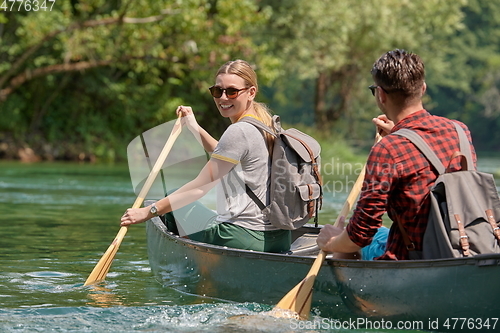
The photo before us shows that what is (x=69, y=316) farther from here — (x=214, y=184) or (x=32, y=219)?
(x=32, y=219)

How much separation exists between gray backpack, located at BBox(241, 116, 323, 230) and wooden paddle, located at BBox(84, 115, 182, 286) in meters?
1.24

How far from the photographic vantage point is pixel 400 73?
3.36m

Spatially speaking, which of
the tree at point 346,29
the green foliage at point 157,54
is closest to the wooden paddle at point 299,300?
the green foliage at point 157,54

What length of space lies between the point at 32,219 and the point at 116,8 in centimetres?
1253

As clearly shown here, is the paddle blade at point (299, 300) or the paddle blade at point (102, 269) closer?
the paddle blade at point (299, 300)

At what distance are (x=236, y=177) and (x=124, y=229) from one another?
1.34m

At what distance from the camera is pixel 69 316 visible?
4.17 metres

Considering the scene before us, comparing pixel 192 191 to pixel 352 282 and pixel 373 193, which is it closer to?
pixel 352 282

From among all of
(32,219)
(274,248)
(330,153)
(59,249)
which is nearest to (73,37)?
(330,153)

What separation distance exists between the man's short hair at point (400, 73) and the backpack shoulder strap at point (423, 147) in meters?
0.17

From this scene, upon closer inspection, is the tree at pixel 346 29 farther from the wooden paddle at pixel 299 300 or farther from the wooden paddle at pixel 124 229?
the wooden paddle at pixel 299 300

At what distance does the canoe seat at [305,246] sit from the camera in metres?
5.21

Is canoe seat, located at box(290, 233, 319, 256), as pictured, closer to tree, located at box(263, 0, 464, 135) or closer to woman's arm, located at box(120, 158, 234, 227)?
woman's arm, located at box(120, 158, 234, 227)

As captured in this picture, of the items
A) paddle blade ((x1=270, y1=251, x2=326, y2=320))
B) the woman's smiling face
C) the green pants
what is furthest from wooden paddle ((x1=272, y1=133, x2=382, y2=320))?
the woman's smiling face
